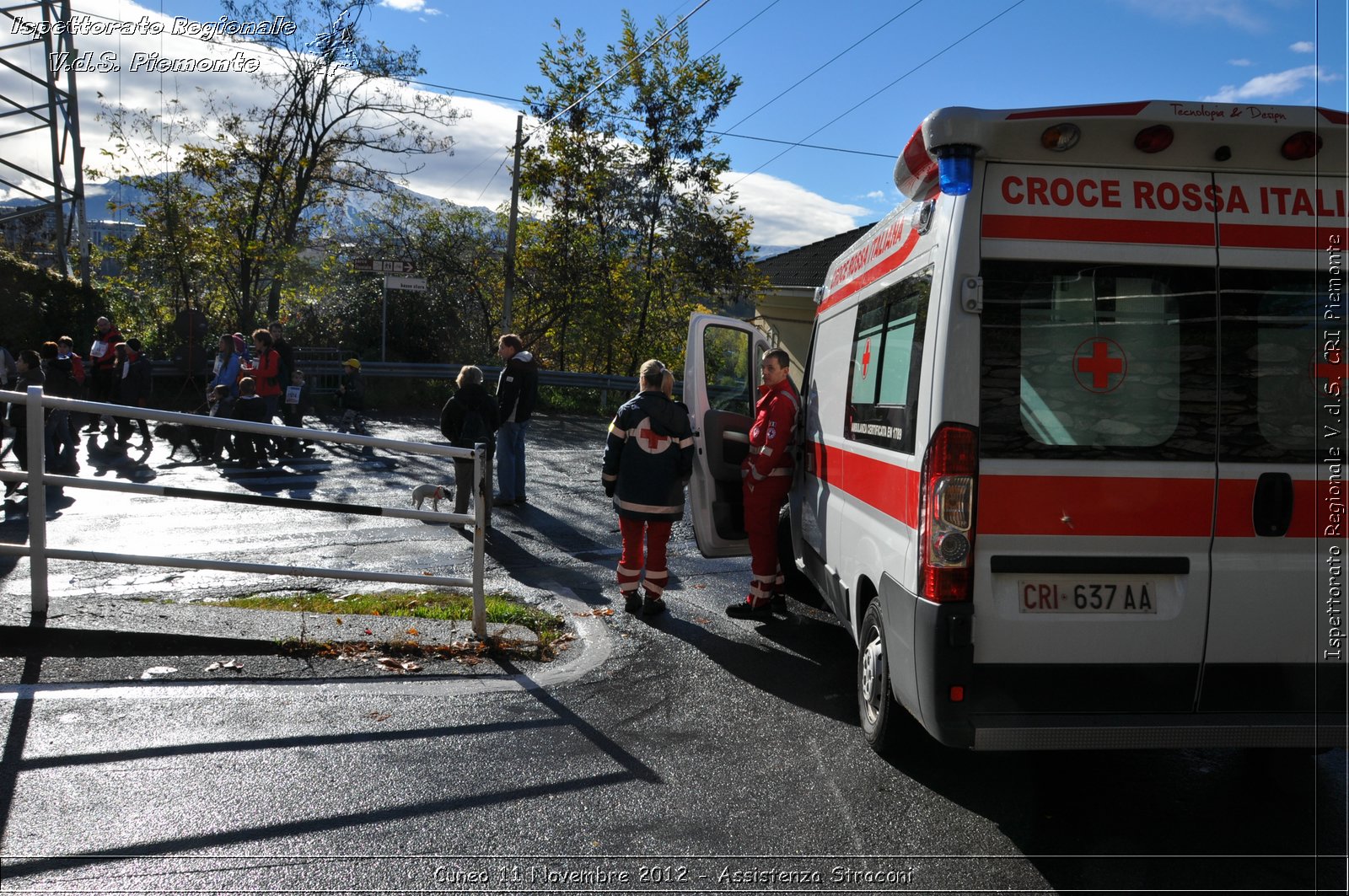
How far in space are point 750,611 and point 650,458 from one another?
131 cm

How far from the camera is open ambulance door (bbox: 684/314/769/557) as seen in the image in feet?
25.8

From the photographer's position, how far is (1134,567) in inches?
154

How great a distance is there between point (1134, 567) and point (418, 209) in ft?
84.9

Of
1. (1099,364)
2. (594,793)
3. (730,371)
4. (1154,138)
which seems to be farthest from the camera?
(730,371)

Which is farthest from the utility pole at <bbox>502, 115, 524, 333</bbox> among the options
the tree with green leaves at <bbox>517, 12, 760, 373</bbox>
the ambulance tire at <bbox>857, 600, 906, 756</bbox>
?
the ambulance tire at <bbox>857, 600, 906, 756</bbox>

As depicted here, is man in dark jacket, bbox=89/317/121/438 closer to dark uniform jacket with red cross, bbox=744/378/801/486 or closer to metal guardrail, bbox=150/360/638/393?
metal guardrail, bbox=150/360/638/393

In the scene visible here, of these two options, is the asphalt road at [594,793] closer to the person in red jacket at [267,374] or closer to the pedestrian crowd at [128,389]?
the pedestrian crowd at [128,389]

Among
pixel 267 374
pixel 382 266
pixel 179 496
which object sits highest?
pixel 382 266

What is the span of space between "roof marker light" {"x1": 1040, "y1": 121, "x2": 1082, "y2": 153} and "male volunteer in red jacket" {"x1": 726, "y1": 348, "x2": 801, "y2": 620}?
3345 millimetres

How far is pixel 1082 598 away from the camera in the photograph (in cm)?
391

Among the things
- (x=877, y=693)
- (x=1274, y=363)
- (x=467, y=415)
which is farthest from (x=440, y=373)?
(x=1274, y=363)

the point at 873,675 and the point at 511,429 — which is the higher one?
the point at 511,429

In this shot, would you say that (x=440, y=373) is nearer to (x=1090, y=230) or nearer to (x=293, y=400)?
(x=293, y=400)

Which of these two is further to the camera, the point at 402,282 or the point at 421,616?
the point at 402,282
